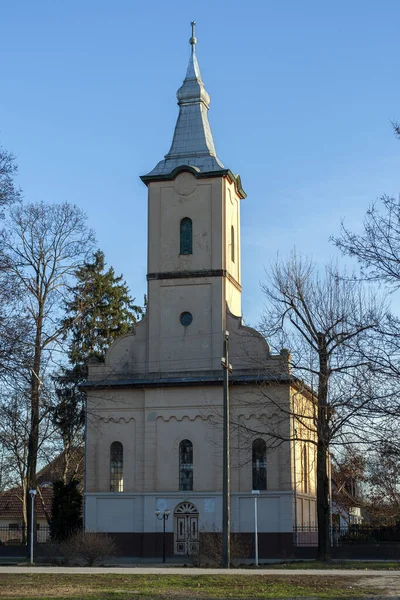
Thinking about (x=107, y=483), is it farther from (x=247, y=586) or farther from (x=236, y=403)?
(x=247, y=586)

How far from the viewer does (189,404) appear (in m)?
43.2

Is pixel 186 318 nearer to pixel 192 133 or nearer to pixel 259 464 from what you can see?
pixel 259 464

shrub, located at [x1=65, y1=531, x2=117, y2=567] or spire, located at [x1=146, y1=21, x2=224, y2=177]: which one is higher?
spire, located at [x1=146, y1=21, x2=224, y2=177]

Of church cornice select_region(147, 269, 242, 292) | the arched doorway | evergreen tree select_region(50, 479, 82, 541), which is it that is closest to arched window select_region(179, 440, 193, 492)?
the arched doorway

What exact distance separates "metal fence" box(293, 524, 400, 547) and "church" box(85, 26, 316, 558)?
2.40ft

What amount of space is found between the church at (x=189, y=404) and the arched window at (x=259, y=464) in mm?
49

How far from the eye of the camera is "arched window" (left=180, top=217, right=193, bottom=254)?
45688 mm

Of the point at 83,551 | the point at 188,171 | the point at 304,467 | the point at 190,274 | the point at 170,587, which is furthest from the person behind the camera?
the point at 188,171

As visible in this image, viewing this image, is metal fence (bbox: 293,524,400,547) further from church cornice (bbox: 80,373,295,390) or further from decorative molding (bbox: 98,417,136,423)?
decorative molding (bbox: 98,417,136,423)

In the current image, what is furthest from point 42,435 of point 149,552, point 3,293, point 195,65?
point 3,293

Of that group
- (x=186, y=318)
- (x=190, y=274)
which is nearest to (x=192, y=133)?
(x=190, y=274)

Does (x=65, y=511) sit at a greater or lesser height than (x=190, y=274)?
lesser

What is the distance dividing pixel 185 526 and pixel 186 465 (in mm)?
2682

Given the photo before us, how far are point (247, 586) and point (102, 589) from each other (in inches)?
129
